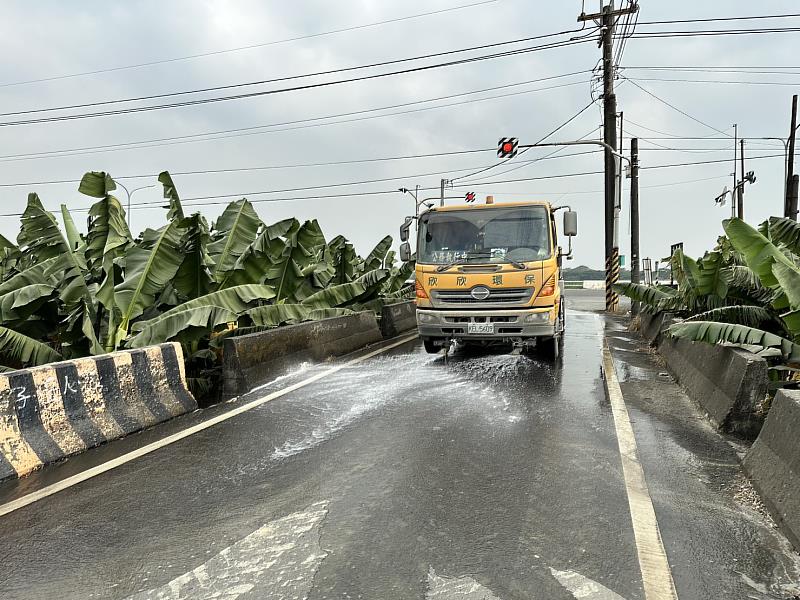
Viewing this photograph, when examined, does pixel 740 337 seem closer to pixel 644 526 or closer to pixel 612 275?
pixel 644 526

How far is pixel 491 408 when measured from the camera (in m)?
6.76

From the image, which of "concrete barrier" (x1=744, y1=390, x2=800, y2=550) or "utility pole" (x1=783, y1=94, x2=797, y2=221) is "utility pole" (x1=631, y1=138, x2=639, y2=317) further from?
"concrete barrier" (x1=744, y1=390, x2=800, y2=550)

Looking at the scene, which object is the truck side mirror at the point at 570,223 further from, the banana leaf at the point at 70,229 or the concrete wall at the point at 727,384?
the banana leaf at the point at 70,229

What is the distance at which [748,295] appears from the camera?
8828 mm

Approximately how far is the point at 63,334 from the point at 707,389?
327 inches

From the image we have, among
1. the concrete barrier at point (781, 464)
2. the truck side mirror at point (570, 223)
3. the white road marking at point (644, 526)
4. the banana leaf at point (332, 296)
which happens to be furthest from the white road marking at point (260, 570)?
the banana leaf at point (332, 296)

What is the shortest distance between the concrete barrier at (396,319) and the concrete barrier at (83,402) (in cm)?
806

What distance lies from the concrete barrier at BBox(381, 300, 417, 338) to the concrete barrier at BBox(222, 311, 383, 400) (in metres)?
1.69

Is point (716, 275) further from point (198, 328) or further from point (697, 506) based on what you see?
point (198, 328)

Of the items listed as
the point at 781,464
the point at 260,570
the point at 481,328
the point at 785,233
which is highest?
the point at 785,233

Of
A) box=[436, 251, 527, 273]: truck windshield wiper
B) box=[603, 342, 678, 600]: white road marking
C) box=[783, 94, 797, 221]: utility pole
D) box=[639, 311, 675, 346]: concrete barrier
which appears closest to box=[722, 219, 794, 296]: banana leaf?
box=[603, 342, 678, 600]: white road marking

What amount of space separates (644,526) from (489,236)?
6.92m

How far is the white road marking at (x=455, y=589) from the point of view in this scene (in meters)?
2.89

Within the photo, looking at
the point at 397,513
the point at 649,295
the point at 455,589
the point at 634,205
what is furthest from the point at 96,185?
the point at 634,205
